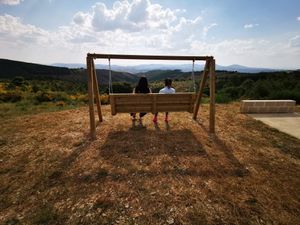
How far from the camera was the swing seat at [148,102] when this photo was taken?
221 inches

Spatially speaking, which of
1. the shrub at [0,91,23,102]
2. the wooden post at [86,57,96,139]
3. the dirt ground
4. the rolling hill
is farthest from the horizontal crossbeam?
the rolling hill

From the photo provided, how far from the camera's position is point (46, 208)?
9.61 ft

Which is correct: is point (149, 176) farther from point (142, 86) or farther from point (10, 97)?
point (10, 97)

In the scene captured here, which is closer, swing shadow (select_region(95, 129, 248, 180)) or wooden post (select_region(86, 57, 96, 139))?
swing shadow (select_region(95, 129, 248, 180))

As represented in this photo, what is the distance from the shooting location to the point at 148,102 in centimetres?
573

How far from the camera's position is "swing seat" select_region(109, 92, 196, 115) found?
5625 millimetres

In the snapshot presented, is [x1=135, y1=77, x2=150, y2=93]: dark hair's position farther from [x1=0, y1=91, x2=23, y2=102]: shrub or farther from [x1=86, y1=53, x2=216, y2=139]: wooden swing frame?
[x1=0, y1=91, x2=23, y2=102]: shrub

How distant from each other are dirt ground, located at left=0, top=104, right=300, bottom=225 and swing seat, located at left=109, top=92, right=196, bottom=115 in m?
0.67

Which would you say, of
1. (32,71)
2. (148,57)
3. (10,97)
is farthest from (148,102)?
(32,71)

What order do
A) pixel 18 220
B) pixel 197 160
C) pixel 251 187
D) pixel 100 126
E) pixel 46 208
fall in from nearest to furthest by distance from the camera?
pixel 18 220 → pixel 46 208 → pixel 251 187 → pixel 197 160 → pixel 100 126

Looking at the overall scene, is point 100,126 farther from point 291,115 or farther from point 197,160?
point 291,115

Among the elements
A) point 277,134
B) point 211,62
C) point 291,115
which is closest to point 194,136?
point 211,62

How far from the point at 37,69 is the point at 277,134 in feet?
230

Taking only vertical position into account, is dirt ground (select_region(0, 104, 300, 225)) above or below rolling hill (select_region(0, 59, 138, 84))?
below
